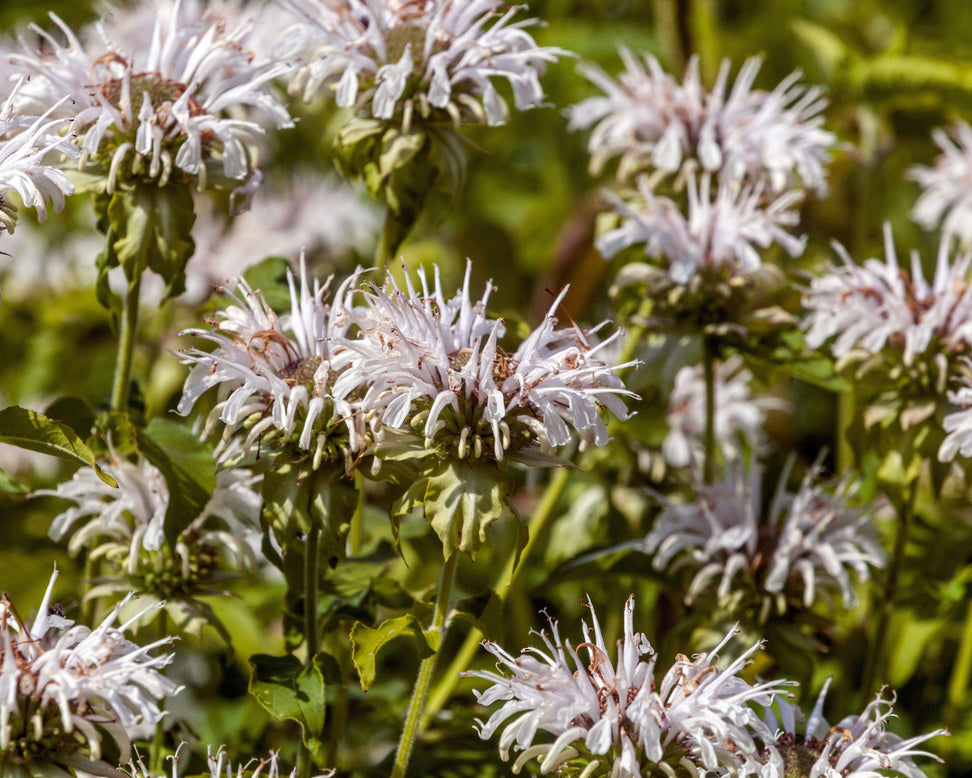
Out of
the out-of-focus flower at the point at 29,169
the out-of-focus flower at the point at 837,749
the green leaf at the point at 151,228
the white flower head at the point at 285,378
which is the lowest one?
the out-of-focus flower at the point at 837,749

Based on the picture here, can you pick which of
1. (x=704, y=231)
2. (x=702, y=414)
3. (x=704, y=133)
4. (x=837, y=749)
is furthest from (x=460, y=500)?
(x=702, y=414)

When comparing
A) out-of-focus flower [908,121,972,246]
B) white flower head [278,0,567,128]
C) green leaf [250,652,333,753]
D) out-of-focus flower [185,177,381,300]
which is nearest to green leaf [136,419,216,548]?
green leaf [250,652,333,753]

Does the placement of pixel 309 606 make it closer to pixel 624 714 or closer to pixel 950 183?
pixel 624 714

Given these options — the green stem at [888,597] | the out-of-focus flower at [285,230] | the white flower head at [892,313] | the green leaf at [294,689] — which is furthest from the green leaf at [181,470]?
the out-of-focus flower at [285,230]

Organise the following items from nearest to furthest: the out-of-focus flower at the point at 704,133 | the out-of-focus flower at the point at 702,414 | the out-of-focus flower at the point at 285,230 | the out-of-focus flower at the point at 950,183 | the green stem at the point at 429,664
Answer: the green stem at the point at 429,664
the out-of-focus flower at the point at 704,133
the out-of-focus flower at the point at 702,414
the out-of-focus flower at the point at 950,183
the out-of-focus flower at the point at 285,230

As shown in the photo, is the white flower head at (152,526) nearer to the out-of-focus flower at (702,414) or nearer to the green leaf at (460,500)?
the green leaf at (460,500)
